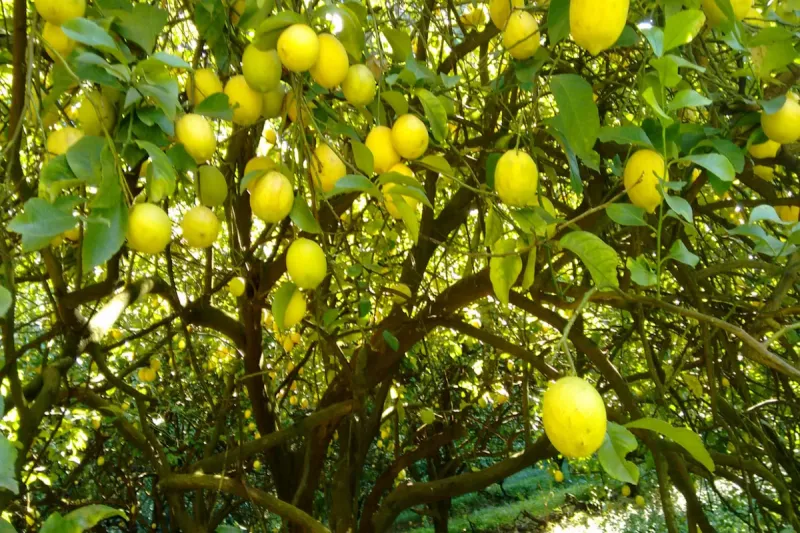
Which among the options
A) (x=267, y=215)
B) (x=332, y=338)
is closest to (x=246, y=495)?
(x=332, y=338)

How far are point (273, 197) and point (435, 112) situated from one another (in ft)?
0.88

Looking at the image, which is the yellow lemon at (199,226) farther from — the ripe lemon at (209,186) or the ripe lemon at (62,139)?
the ripe lemon at (62,139)

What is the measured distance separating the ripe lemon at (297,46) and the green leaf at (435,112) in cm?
20

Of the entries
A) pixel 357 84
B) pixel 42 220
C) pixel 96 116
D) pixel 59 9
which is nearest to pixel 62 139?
pixel 96 116

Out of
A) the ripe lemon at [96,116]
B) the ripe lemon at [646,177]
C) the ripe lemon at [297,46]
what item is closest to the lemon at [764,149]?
the ripe lemon at [646,177]

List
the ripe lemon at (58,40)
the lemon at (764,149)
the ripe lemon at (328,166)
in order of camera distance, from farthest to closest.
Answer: the lemon at (764,149)
the ripe lemon at (328,166)
the ripe lemon at (58,40)

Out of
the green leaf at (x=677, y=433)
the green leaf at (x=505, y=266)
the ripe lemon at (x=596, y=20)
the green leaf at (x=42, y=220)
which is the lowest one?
the green leaf at (x=677, y=433)

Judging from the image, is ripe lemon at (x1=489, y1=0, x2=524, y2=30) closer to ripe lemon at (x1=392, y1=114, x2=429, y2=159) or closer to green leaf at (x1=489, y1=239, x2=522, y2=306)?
ripe lemon at (x1=392, y1=114, x2=429, y2=159)

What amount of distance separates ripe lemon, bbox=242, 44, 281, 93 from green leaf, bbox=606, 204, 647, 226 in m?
0.48

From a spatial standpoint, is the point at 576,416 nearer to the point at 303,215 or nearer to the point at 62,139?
the point at 303,215

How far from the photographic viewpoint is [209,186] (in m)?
0.92

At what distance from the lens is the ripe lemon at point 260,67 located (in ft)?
2.64

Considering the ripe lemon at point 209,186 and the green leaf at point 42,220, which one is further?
the ripe lemon at point 209,186

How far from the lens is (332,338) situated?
199 centimetres
